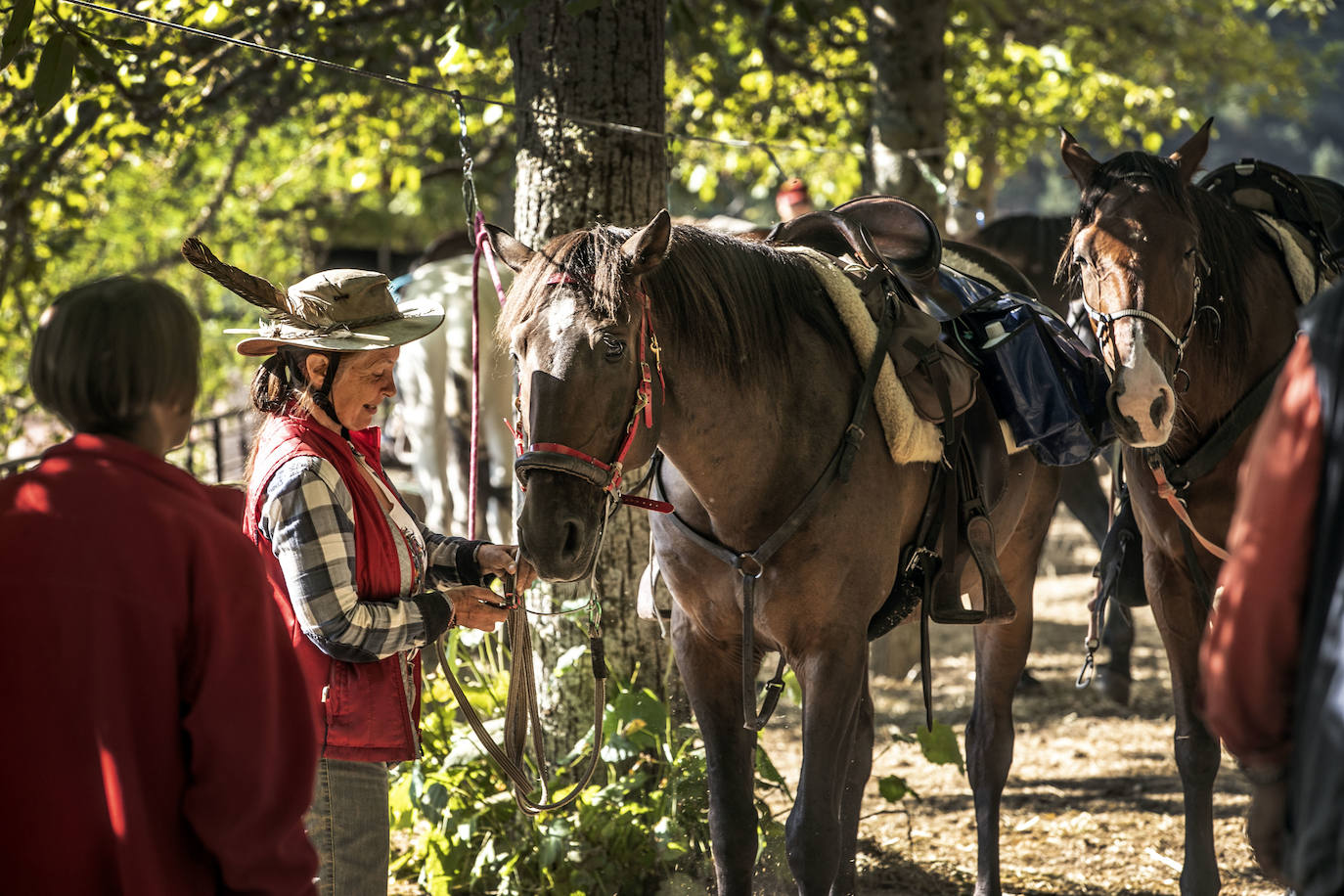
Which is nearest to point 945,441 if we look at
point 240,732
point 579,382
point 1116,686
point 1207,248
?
point 1207,248

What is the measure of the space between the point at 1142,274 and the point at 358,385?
195cm

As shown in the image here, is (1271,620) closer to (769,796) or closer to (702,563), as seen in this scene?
(702,563)

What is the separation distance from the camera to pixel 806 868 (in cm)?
273

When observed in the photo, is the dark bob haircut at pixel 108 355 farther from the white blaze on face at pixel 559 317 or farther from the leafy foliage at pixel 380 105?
the leafy foliage at pixel 380 105

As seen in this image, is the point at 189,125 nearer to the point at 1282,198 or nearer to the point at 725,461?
the point at 725,461

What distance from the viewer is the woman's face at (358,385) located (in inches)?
89.7

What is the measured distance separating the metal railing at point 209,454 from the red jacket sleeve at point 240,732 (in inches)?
110

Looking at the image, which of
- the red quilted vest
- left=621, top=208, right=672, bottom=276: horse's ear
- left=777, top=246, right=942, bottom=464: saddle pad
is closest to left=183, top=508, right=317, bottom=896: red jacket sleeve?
the red quilted vest

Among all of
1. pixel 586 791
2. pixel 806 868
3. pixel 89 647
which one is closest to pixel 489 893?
pixel 586 791

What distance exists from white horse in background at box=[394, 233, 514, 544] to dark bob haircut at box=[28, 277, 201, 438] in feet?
15.8

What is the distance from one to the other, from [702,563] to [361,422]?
910 mm

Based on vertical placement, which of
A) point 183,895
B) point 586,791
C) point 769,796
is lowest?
point 769,796

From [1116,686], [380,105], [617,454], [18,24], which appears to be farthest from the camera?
[380,105]

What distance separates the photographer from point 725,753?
9.66 feet
